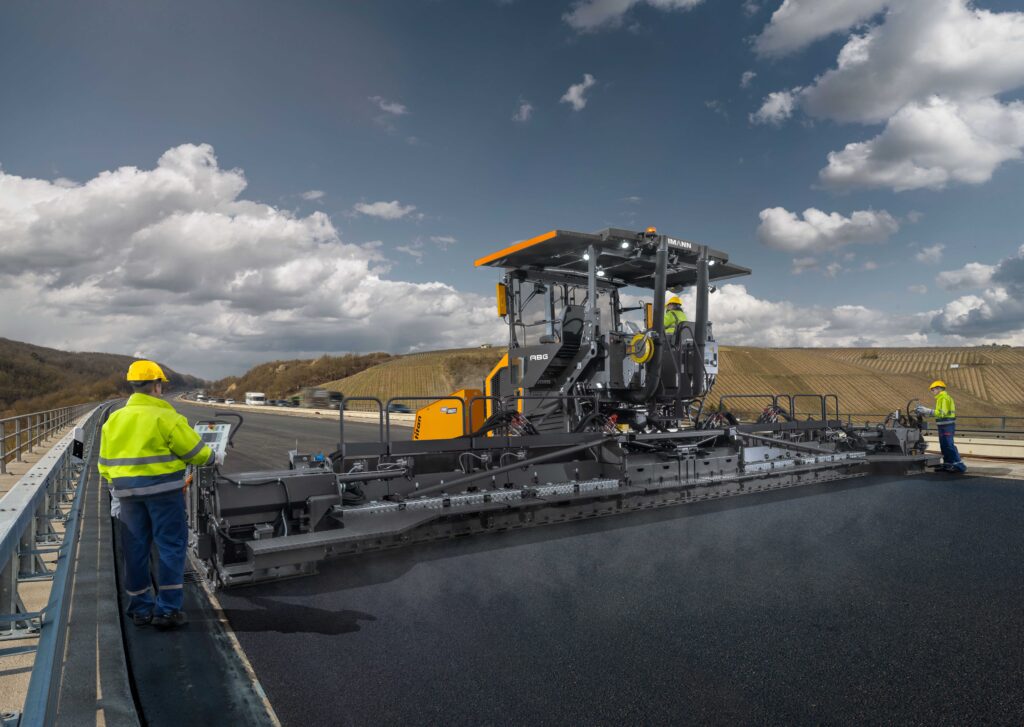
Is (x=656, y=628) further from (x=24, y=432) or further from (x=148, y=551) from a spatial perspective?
(x=24, y=432)

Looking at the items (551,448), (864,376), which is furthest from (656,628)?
(864,376)

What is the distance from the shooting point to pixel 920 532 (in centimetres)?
650

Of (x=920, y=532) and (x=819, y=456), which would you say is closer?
(x=920, y=532)

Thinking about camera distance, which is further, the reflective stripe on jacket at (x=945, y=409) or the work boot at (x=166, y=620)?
the reflective stripe on jacket at (x=945, y=409)

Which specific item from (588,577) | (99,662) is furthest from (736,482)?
(99,662)

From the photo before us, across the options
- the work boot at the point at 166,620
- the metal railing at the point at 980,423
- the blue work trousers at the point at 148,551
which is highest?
the blue work trousers at the point at 148,551

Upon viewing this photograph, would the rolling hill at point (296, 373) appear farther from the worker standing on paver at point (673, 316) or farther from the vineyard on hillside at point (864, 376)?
the worker standing on paver at point (673, 316)

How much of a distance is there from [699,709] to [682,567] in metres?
2.31

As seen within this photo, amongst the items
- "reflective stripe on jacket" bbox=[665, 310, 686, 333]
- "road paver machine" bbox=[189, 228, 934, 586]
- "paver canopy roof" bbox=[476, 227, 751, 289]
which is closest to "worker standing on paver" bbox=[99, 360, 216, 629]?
"road paver machine" bbox=[189, 228, 934, 586]

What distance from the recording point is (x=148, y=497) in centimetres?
410

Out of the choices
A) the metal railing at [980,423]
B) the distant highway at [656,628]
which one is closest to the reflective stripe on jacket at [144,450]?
the distant highway at [656,628]

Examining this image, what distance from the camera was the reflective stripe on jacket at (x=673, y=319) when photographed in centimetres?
758

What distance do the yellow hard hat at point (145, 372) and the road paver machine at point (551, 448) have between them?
0.90 metres

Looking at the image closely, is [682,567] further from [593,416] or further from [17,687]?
Answer: [17,687]
